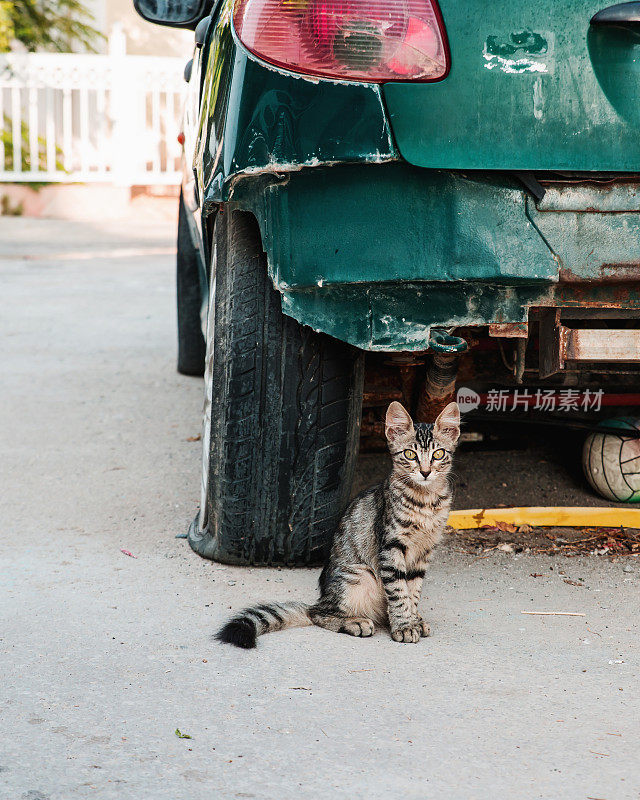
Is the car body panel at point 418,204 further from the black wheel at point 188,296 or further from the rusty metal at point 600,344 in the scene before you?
the black wheel at point 188,296

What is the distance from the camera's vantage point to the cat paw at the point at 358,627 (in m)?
2.85

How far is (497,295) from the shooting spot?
2.67 m

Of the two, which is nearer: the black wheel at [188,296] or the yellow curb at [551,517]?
the yellow curb at [551,517]

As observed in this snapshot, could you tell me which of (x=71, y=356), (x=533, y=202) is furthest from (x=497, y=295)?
(x=71, y=356)

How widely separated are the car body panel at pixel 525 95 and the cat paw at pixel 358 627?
1.29m

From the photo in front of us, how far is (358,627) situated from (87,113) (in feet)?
45.5

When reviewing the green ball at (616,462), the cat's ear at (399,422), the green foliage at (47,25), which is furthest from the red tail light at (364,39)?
the green foliage at (47,25)

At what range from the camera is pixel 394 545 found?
9.61 ft

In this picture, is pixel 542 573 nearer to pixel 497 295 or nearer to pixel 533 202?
pixel 497 295

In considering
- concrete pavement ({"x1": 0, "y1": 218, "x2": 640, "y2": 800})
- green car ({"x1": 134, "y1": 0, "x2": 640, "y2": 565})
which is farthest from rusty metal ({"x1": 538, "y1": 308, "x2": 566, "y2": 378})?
concrete pavement ({"x1": 0, "y1": 218, "x2": 640, "y2": 800})

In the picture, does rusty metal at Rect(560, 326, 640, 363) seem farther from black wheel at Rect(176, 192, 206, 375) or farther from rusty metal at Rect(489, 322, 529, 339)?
black wheel at Rect(176, 192, 206, 375)

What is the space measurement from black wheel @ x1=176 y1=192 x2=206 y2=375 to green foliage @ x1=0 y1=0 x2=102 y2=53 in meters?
11.8

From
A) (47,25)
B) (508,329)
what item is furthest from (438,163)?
(47,25)

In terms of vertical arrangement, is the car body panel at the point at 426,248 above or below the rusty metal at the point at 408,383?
above
